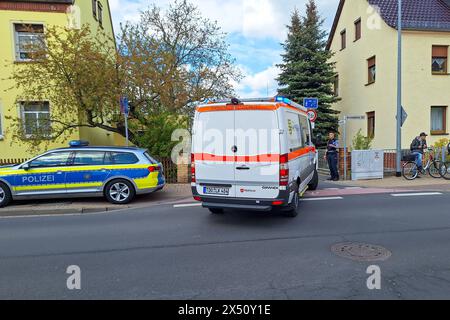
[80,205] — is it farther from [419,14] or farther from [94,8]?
[419,14]

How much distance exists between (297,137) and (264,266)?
344cm

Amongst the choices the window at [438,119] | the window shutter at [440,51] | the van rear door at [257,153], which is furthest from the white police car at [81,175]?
the window shutter at [440,51]

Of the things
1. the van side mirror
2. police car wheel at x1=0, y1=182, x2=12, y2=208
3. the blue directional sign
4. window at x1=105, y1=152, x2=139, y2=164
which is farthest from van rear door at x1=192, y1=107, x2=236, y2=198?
the blue directional sign

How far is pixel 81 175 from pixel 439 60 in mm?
18248

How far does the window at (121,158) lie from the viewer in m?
7.86

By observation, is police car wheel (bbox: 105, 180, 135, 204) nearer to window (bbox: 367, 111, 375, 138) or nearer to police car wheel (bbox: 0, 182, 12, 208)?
police car wheel (bbox: 0, 182, 12, 208)

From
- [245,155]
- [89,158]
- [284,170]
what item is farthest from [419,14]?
[89,158]

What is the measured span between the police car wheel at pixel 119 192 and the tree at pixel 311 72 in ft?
41.7

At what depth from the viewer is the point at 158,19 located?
2233 centimetres

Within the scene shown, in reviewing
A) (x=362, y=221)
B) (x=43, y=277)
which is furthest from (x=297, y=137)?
(x=43, y=277)

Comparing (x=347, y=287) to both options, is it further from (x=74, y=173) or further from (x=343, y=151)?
(x=343, y=151)

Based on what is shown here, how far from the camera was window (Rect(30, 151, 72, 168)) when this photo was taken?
7699 millimetres

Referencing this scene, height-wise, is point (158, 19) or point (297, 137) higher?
point (158, 19)
